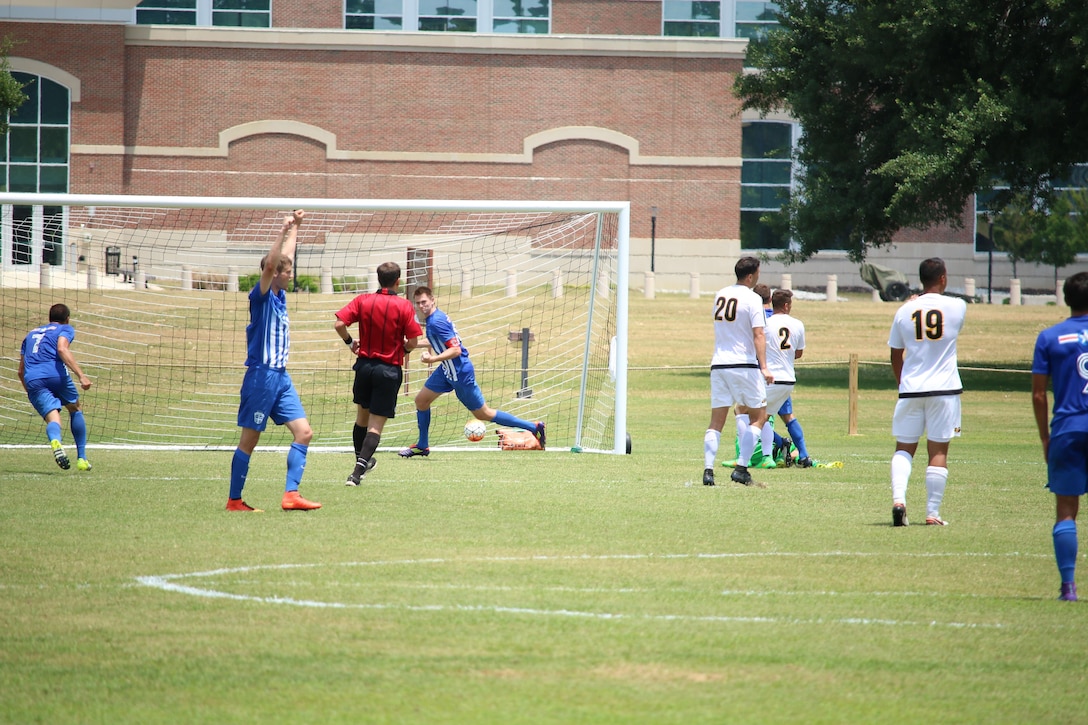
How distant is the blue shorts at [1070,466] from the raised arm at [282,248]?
5.58 m

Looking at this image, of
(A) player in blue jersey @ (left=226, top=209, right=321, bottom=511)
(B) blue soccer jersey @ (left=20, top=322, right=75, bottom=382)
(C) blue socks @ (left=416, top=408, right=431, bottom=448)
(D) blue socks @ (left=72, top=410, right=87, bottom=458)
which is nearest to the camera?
(A) player in blue jersey @ (left=226, top=209, right=321, bottom=511)

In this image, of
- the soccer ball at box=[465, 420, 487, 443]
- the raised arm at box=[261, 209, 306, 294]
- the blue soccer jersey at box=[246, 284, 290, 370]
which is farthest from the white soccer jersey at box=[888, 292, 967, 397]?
the soccer ball at box=[465, 420, 487, 443]

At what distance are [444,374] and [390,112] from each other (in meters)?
42.5

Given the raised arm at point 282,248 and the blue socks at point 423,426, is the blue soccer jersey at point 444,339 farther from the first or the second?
the raised arm at point 282,248

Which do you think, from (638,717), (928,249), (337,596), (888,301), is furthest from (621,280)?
(928,249)

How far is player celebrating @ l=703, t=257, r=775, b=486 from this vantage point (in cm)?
1155

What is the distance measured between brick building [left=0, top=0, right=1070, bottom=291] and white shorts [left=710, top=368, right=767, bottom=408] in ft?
134

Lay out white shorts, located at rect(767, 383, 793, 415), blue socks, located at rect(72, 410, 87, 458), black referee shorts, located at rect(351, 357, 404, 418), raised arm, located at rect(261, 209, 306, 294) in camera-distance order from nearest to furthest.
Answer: raised arm, located at rect(261, 209, 306, 294) < black referee shorts, located at rect(351, 357, 404, 418) < blue socks, located at rect(72, 410, 87, 458) < white shorts, located at rect(767, 383, 793, 415)

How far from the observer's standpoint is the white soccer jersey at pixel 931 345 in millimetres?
9164

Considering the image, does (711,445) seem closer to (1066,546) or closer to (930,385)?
(930,385)

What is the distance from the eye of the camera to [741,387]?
11.6 metres

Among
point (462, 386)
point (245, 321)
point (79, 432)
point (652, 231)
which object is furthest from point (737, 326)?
point (652, 231)

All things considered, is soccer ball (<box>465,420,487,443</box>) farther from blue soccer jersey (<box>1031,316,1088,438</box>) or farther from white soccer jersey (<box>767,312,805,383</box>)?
blue soccer jersey (<box>1031,316,1088,438</box>)

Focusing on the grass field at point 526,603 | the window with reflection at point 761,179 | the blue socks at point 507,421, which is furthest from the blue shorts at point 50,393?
the window with reflection at point 761,179
